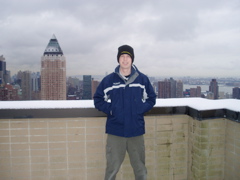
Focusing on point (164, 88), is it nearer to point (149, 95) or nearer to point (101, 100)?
point (149, 95)

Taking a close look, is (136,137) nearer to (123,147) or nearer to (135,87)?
(123,147)

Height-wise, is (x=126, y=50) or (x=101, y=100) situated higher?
(x=126, y=50)

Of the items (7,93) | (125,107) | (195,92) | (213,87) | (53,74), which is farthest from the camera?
(53,74)

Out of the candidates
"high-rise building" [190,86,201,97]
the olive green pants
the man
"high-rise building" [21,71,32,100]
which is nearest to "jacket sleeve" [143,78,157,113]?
the man

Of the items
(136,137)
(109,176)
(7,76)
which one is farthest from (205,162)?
(7,76)

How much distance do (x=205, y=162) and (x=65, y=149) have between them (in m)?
1.99

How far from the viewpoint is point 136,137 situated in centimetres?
238

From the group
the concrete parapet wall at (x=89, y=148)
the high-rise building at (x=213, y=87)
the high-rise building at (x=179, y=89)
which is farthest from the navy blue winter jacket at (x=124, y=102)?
the high-rise building at (x=179, y=89)

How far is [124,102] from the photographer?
89.9 inches

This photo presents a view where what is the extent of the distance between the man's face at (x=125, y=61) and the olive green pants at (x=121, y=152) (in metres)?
0.85

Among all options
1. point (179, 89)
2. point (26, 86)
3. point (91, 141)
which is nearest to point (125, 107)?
point (91, 141)

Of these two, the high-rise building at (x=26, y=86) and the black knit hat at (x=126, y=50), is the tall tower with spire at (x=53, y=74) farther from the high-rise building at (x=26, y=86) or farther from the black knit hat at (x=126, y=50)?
the black knit hat at (x=126, y=50)

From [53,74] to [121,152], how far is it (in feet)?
304

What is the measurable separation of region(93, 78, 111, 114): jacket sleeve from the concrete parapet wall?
0.58 m
